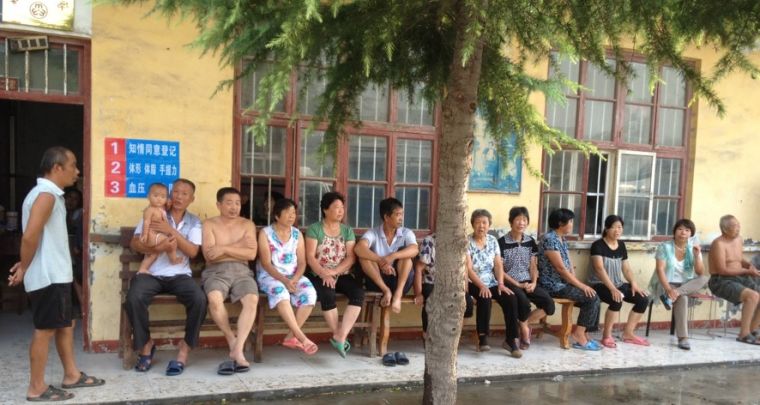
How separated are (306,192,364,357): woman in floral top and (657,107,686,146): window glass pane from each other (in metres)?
4.12

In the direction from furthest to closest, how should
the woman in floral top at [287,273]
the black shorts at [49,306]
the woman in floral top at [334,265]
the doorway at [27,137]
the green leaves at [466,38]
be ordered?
1. the doorway at [27,137]
2. the woman in floral top at [334,265]
3. the woman in floral top at [287,273]
4. the black shorts at [49,306]
5. the green leaves at [466,38]

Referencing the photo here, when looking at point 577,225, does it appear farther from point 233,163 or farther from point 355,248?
point 233,163

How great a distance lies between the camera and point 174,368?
15.0ft

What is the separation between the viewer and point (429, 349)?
353 centimetres

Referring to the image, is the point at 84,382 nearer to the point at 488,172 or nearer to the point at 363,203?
the point at 363,203

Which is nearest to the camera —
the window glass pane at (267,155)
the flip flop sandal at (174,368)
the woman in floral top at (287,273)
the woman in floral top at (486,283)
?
the flip flop sandal at (174,368)

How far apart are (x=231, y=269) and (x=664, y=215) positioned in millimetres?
5251

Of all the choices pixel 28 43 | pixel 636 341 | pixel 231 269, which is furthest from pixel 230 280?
pixel 636 341

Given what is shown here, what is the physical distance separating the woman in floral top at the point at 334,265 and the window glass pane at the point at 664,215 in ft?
13.1

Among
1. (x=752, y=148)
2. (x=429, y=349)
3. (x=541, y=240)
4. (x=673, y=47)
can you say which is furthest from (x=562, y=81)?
(x=752, y=148)

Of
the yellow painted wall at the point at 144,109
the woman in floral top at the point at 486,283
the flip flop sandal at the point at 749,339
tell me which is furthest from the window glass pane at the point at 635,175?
the yellow painted wall at the point at 144,109

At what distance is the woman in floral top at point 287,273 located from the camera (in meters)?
4.92

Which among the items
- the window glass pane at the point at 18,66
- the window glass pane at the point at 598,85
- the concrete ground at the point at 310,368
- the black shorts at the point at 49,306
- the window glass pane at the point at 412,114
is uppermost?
the window glass pane at the point at 598,85

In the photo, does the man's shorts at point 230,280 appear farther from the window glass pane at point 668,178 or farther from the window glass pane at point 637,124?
the window glass pane at point 668,178
